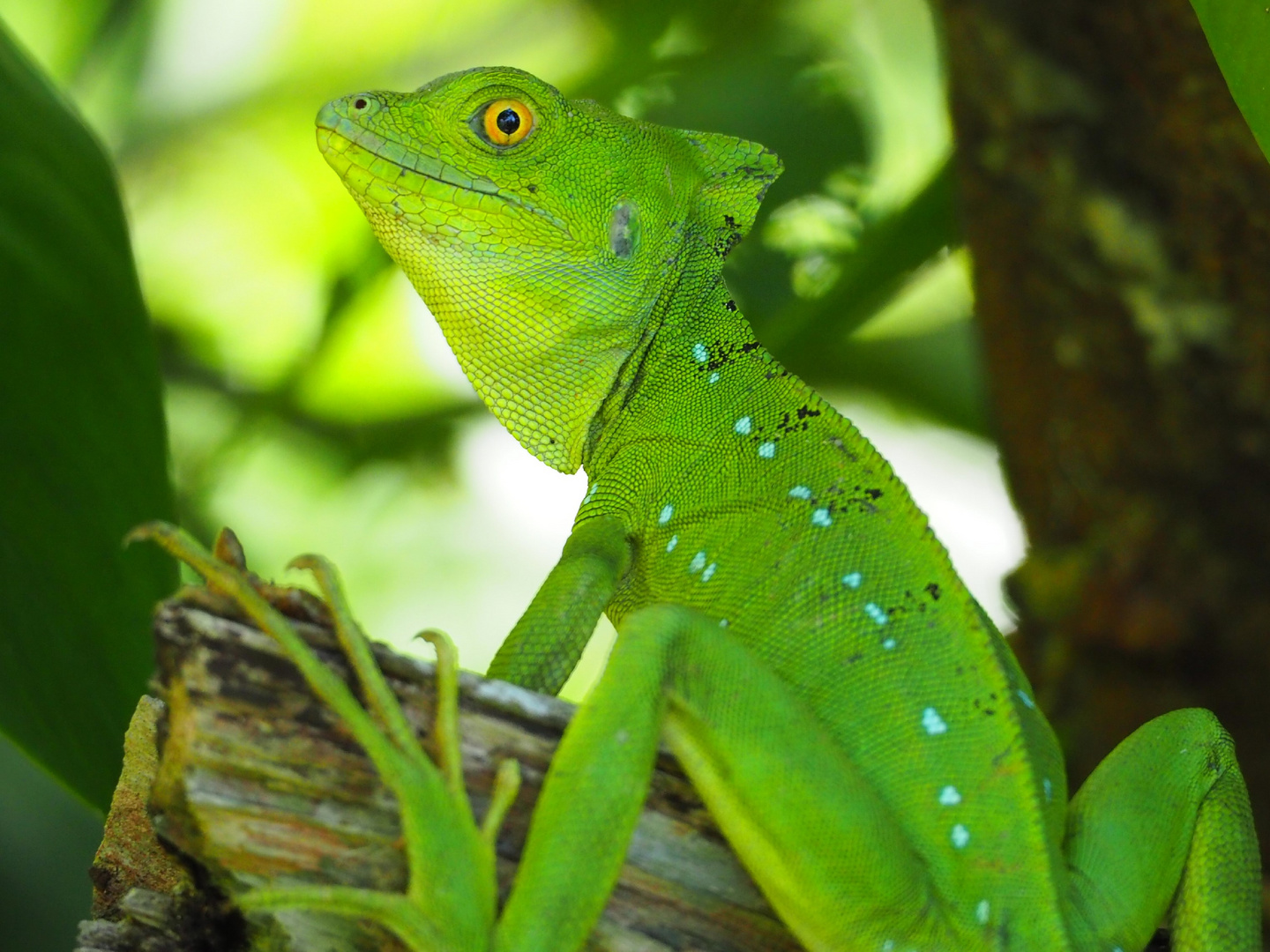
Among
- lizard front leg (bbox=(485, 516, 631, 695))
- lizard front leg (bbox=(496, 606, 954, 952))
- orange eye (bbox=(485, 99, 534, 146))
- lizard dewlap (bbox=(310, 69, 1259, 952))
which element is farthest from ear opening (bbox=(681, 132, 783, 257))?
lizard front leg (bbox=(496, 606, 954, 952))

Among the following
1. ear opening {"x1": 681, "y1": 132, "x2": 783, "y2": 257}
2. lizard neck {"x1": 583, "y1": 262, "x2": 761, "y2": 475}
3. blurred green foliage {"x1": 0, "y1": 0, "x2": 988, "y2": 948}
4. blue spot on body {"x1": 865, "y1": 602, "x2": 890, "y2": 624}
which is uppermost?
blurred green foliage {"x1": 0, "y1": 0, "x2": 988, "y2": 948}

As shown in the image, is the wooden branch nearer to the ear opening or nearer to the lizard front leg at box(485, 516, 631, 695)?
the lizard front leg at box(485, 516, 631, 695)

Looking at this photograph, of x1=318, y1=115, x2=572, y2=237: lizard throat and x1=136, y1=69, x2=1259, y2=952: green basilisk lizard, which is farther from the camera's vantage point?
x1=318, y1=115, x2=572, y2=237: lizard throat

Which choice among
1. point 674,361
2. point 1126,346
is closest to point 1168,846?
point 674,361

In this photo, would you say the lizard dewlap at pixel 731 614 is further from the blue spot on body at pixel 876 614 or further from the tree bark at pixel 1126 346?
the tree bark at pixel 1126 346

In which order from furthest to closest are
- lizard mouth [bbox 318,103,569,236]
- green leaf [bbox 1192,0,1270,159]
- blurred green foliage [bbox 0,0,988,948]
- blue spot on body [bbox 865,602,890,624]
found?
blurred green foliage [bbox 0,0,988,948], lizard mouth [bbox 318,103,569,236], blue spot on body [bbox 865,602,890,624], green leaf [bbox 1192,0,1270,159]

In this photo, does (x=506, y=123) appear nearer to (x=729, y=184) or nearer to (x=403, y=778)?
(x=729, y=184)

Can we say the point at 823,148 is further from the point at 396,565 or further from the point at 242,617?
the point at 242,617
